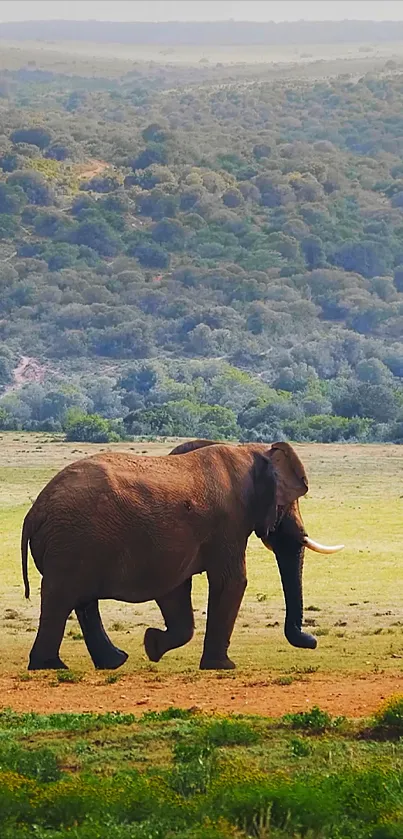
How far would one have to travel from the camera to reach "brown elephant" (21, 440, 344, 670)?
14.8 metres

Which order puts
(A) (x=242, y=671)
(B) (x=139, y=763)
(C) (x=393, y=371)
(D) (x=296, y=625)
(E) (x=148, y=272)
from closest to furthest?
1. (B) (x=139, y=763)
2. (A) (x=242, y=671)
3. (D) (x=296, y=625)
4. (C) (x=393, y=371)
5. (E) (x=148, y=272)

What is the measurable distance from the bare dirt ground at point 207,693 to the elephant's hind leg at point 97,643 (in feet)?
2.95

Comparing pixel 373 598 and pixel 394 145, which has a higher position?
pixel 373 598

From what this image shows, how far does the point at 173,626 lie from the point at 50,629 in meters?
1.41

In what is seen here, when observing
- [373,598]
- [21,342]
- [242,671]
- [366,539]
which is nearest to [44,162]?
[21,342]

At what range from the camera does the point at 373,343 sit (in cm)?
7850

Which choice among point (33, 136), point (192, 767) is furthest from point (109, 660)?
point (33, 136)

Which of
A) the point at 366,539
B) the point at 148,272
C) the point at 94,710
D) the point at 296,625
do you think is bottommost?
the point at 148,272

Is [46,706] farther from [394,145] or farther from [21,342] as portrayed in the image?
[394,145]

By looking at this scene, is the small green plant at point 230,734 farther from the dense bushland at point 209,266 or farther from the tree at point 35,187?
the tree at point 35,187

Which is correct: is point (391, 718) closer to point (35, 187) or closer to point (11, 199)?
point (11, 199)

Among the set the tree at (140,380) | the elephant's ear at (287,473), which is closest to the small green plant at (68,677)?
the elephant's ear at (287,473)

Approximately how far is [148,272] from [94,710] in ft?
268

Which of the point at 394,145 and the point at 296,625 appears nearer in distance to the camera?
the point at 296,625
